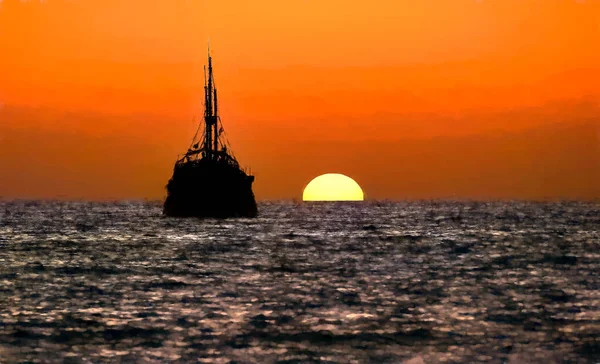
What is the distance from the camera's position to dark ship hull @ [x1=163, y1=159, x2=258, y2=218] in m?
100

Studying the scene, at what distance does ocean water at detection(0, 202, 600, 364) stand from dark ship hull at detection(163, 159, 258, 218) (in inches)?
1579

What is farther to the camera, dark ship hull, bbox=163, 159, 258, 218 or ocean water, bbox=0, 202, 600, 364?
dark ship hull, bbox=163, 159, 258, 218

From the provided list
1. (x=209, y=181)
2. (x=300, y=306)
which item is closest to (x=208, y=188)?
(x=209, y=181)

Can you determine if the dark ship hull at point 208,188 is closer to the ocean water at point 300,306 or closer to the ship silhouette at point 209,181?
the ship silhouette at point 209,181

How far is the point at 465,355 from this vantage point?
21.9 metres

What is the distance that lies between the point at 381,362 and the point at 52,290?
62.9 ft

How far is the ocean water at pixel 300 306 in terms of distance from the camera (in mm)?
22734

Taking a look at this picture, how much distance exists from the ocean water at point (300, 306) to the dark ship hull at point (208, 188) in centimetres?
4010

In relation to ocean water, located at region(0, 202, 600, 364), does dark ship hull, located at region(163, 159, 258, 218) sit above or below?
→ above

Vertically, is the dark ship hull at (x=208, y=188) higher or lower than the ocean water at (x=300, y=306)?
higher

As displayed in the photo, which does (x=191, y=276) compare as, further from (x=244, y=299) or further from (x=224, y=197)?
(x=224, y=197)

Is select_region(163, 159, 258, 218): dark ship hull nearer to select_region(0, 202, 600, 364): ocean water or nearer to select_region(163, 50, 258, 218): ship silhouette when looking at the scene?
select_region(163, 50, 258, 218): ship silhouette

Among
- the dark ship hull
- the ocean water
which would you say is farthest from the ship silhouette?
the ocean water

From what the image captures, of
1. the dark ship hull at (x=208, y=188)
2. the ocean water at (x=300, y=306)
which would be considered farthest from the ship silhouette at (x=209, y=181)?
the ocean water at (x=300, y=306)
